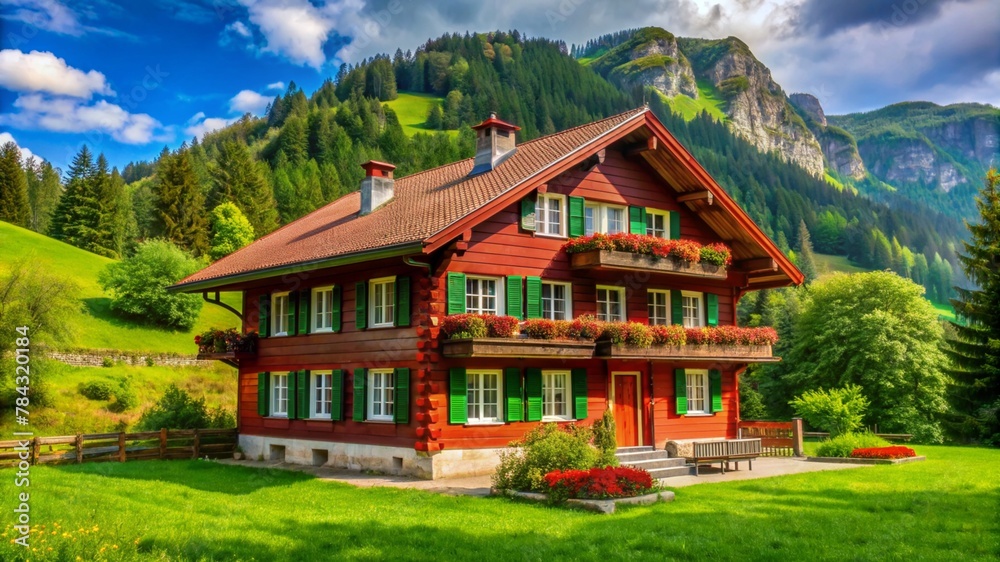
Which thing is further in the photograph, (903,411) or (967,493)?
(903,411)

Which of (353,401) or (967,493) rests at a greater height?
(353,401)

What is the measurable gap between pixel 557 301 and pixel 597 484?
8.83 metres

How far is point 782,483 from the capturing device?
18984 millimetres

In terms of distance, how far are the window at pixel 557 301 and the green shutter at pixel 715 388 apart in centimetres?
619

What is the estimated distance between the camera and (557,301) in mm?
23719

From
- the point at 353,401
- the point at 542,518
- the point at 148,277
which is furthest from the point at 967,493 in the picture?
the point at 148,277

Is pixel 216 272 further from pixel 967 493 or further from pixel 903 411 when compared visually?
pixel 903 411

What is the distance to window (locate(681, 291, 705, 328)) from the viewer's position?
88.4 feet

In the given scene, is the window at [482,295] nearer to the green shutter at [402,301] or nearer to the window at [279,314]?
the green shutter at [402,301]

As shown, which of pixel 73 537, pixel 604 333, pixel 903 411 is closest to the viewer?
pixel 73 537

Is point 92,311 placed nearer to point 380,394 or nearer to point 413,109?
point 380,394

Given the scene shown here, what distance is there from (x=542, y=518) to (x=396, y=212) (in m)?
13.3

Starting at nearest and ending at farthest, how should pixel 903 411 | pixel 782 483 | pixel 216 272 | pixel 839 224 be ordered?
pixel 782 483, pixel 216 272, pixel 903 411, pixel 839 224

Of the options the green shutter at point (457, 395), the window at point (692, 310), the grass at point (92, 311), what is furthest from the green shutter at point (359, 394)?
the grass at point (92, 311)
